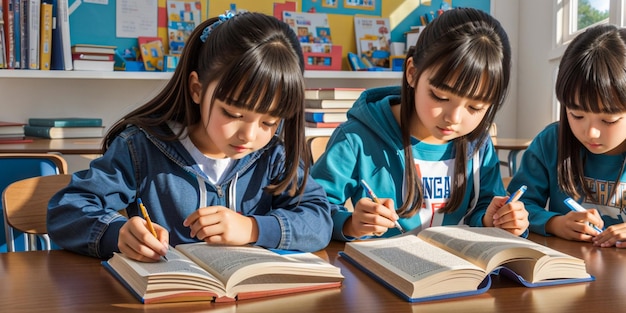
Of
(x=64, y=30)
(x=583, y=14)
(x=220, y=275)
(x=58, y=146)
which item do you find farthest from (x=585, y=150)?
(x=64, y=30)

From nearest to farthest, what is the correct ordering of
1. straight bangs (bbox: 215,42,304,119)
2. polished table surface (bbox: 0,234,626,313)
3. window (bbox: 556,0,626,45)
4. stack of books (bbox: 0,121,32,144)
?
polished table surface (bbox: 0,234,626,313) < straight bangs (bbox: 215,42,304,119) < window (bbox: 556,0,626,45) < stack of books (bbox: 0,121,32,144)

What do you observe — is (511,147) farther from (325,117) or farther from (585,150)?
(585,150)

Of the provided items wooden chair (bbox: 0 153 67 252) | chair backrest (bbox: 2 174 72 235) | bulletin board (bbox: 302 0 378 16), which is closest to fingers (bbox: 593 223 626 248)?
chair backrest (bbox: 2 174 72 235)

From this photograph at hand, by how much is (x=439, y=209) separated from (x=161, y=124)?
2.12 feet

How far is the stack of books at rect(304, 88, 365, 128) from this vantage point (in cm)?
328

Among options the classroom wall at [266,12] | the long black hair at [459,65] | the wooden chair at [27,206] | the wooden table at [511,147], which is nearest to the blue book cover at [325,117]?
the classroom wall at [266,12]

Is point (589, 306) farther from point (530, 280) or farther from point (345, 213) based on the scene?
point (345, 213)

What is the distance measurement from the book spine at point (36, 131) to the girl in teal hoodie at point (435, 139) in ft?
6.28

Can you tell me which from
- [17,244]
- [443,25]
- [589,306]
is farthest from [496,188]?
[17,244]

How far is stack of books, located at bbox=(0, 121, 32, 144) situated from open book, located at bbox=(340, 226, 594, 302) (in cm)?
233

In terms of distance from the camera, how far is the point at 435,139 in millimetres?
1631

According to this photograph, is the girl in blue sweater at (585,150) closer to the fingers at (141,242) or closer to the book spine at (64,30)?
the fingers at (141,242)

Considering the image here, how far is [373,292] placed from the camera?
3.05 feet

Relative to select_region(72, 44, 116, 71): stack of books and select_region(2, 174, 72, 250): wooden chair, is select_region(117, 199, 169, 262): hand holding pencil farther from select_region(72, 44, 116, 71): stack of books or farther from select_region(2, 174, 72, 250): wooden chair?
select_region(72, 44, 116, 71): stack of books
